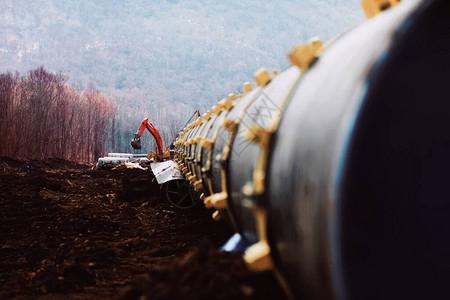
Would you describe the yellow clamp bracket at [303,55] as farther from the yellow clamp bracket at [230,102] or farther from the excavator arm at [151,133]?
the excavator arm at [151,133]

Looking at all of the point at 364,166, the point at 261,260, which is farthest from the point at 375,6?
the point at 261,260

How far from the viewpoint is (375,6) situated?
2.10 meters

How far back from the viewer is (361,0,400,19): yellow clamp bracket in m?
1.98

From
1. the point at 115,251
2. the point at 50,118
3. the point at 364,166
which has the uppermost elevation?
the point at 50,118

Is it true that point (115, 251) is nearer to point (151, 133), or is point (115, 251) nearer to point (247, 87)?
point (247, 87)

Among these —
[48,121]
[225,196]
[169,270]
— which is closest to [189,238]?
[225,196]

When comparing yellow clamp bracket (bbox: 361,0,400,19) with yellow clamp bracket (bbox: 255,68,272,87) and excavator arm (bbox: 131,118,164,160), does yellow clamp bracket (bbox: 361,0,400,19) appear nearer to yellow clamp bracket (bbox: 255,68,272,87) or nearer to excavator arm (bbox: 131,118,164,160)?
yellow clamp bracket (bbox: 255,68,272,87)

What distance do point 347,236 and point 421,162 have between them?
0.51 metres

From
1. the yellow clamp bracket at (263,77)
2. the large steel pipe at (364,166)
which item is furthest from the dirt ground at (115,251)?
the yellow clamp bracket at (263,77)

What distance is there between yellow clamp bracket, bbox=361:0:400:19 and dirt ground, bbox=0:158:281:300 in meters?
1.11

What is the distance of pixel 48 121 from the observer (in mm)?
29734

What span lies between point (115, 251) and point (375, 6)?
14.3 feet

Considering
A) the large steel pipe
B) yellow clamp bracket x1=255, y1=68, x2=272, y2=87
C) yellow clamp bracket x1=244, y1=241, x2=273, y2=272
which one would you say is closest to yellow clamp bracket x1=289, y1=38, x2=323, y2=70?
the large steel pipe

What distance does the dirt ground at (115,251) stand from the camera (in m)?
2.03
